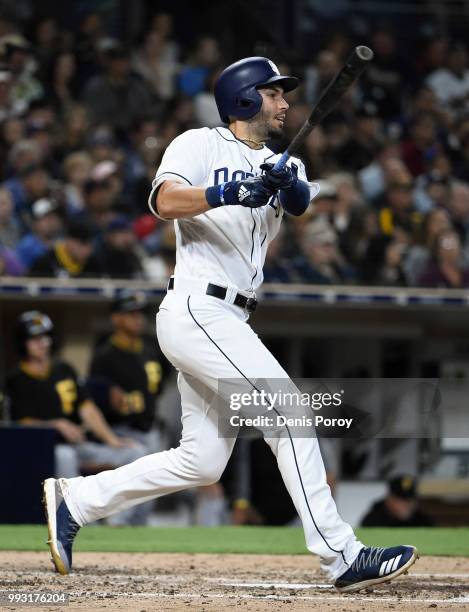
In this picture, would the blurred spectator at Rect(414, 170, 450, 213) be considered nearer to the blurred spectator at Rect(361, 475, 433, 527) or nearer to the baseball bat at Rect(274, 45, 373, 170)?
the blurred spectator at Rect(361, 475, 433, 527)

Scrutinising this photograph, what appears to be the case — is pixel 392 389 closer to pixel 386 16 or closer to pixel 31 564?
pixel 31 564

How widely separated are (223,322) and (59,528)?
3.14ft

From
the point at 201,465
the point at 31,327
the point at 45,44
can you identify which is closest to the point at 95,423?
the point at 31,327

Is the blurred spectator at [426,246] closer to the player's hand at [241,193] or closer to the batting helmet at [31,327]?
the batting helmet at [31,327]

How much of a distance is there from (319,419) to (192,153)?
1024mm

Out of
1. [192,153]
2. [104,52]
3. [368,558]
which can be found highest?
[104,52]

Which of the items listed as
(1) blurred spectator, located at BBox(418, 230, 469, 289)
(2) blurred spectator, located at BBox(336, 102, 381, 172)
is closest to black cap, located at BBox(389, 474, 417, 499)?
(1) blurred spectator, located at BBox(418, 230, 469, 289)

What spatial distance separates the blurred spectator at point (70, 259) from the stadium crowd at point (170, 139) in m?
0.01

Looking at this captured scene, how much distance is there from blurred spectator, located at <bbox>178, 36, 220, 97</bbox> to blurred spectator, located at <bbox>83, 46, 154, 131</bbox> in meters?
0.44

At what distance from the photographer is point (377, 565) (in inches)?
150

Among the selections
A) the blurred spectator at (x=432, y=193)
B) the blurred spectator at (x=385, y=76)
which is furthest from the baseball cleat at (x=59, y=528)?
the blurred spectator at (x=385, y=76)

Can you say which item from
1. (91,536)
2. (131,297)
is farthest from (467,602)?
(131,297)

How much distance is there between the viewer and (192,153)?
13.1 ft

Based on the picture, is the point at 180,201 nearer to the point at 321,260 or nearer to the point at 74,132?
the point at 321,260
